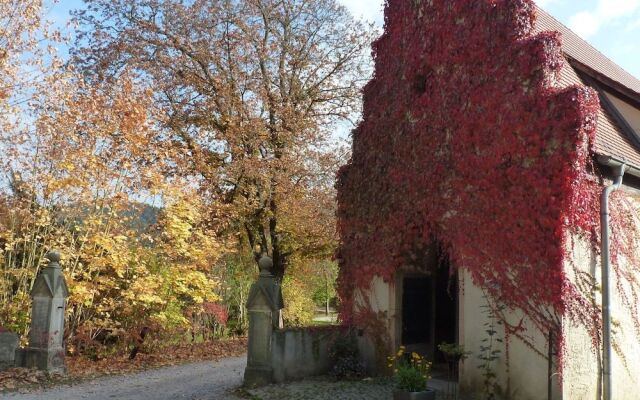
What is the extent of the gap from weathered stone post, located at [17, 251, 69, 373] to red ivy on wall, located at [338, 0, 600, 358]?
5884mm

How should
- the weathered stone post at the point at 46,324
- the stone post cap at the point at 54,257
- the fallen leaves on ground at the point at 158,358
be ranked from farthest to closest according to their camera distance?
the fallen leaves on ground at the point at 158,358, the stone post cap at the point at 54,257, the weathered stone post at the point at 46,324

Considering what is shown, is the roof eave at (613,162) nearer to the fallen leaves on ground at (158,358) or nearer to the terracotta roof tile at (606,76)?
the terracotta roof tile at (606,76)

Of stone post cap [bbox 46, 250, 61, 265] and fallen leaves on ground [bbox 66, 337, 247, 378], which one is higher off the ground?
stone post cap [bbox 46, 250, 61, 265]

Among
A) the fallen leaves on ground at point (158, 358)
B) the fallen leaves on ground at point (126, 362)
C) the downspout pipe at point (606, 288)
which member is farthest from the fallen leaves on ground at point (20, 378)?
the downspout pipe at point (606, 288)

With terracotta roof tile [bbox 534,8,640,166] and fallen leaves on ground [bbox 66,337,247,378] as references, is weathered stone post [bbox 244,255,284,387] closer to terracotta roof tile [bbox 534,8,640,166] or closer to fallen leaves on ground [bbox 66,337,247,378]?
fallen leaves on ground [bbox 66,337,247,378]

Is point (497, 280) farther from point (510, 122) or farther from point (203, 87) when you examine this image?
point (203, 87)

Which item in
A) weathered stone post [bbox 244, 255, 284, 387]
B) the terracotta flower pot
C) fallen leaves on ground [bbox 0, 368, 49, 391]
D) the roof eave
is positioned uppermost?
the roof eave

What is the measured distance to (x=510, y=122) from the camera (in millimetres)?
9359

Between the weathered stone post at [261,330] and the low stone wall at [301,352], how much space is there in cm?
19

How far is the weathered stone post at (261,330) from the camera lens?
1020cm

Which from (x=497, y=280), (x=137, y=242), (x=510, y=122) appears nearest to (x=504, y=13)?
(x=510, y=122)

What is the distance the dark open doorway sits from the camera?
1202 cm

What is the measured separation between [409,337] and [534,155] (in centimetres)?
501

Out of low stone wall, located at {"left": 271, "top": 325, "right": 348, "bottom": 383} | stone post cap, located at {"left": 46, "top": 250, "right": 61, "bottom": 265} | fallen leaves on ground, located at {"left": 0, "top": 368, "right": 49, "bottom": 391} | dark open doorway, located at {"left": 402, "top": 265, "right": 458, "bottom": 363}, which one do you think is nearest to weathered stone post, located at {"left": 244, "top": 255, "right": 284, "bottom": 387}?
low stone wall, located at {"left": 271, "top": 325, "right": 348, "bottom": 383}
